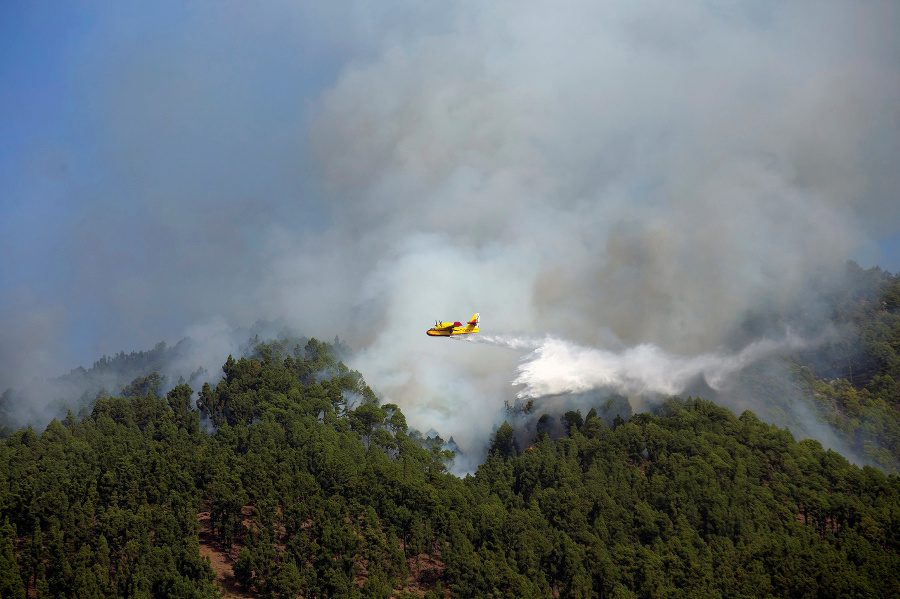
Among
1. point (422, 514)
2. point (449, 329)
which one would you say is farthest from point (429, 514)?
point (449, 329)

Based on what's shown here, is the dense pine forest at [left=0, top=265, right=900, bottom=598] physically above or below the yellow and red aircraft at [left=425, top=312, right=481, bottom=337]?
below

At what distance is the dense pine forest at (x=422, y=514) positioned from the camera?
96688 millimetres

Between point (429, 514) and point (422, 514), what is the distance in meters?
1.24

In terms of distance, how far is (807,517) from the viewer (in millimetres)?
122000

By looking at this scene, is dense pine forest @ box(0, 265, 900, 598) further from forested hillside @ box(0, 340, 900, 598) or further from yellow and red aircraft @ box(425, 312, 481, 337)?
yellow and red aircraft @ box(425, 312, 481, 337)

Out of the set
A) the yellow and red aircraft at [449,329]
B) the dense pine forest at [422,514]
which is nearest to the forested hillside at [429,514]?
the dense pine forest at [422,514]

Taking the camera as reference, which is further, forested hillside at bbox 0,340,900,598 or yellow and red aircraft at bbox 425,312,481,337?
yellow and red aircraft at bbox 425,312,481,337

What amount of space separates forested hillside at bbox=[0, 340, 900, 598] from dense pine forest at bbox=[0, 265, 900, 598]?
292 mm

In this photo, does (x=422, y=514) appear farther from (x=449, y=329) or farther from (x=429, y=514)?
(x=449, y=329)

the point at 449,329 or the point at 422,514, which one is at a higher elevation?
the point at 449,329

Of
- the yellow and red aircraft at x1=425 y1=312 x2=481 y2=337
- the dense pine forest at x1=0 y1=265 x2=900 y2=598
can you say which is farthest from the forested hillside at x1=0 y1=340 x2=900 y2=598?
the yellow and red aircraft at x1=425 y1=312 x2=481 y2=337

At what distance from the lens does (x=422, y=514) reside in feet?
365

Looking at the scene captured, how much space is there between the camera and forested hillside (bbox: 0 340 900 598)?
96625 millimetres

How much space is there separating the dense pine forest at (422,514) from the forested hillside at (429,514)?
0.29 metres
